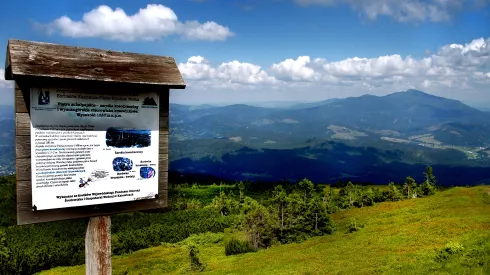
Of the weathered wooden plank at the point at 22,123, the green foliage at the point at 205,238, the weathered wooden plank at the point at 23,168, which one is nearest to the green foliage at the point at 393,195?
the green foliage at the point at 205,238

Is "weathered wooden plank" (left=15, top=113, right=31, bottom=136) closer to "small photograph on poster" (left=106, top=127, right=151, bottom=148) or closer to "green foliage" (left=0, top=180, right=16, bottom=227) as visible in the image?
"small photograph on poster" (left=106, top=127, right=151, bottom=148)

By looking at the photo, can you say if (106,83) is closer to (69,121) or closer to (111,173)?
(69,121)

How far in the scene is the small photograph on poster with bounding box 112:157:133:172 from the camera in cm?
688

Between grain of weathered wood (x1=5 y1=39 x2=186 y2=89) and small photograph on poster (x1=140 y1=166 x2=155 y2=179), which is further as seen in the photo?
small photograph on poster (x1=140 y1=166 x2=155 y2=179)

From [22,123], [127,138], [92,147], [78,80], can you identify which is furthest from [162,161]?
[22,123]

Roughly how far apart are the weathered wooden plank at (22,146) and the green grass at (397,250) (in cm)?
2019

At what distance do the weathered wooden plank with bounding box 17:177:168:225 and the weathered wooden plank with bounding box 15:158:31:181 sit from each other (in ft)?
0.29

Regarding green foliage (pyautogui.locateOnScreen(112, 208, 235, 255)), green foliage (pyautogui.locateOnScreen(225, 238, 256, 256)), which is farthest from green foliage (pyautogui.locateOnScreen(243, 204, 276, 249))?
green foliage (pyautogui.locateOnScreen(112, 208, 235, 255))

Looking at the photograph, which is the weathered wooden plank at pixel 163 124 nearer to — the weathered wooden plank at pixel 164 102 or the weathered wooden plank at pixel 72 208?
the weathered wooden plank at pixel 164 102

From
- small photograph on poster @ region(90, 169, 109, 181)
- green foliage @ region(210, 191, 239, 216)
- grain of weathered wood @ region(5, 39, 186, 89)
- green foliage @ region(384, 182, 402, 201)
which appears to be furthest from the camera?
green foliage @ region(210, 191, 239, 216)

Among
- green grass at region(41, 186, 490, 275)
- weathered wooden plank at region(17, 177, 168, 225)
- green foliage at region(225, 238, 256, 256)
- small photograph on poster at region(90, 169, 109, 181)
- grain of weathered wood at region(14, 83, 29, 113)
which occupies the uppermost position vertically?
grain of weathered wood at region(14, 83, 29, 113)

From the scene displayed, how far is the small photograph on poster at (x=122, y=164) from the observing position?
22.6 ft

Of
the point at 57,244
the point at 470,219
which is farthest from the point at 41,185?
the point at 57,244

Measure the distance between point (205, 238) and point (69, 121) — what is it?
9493 cm
